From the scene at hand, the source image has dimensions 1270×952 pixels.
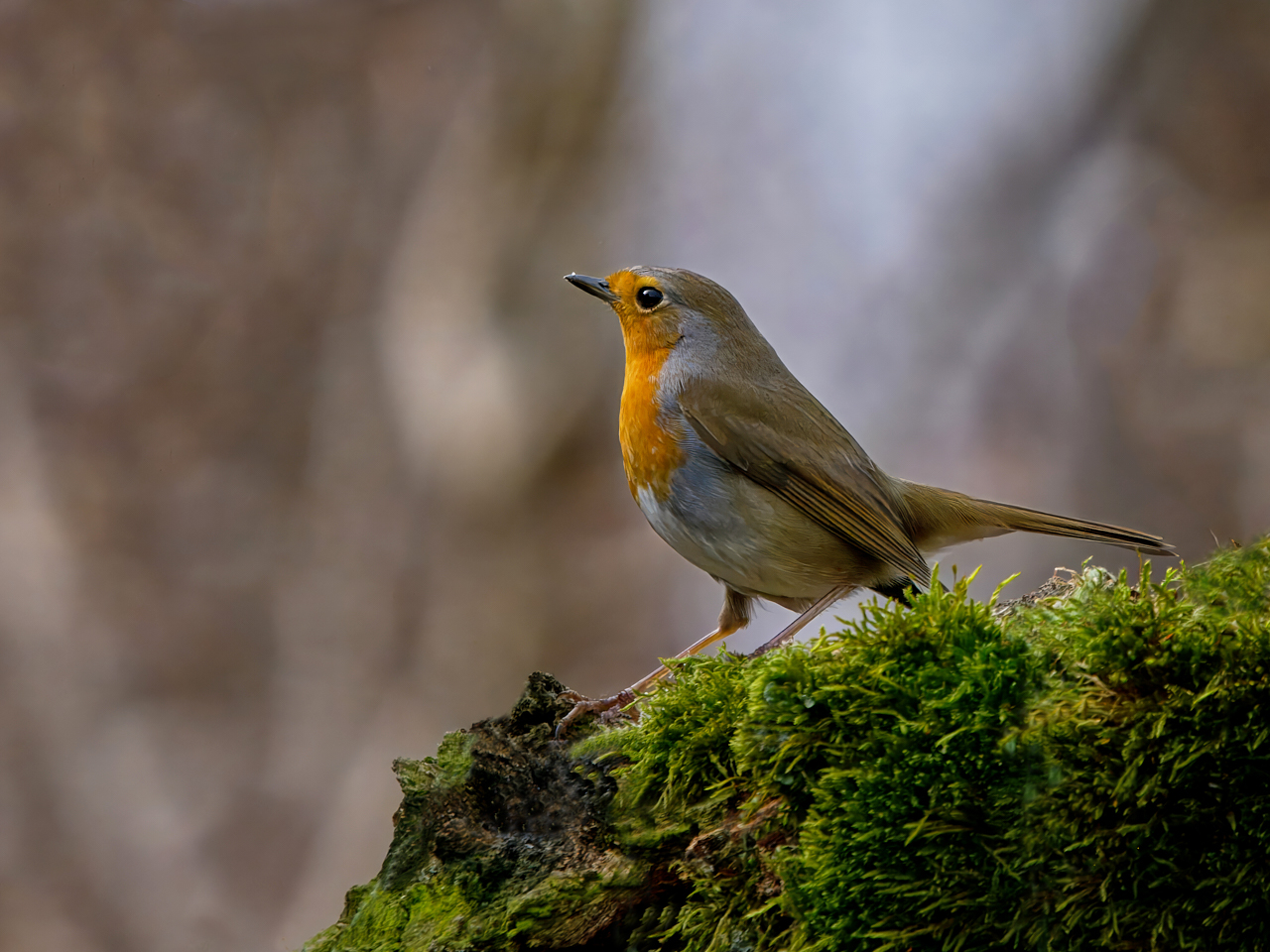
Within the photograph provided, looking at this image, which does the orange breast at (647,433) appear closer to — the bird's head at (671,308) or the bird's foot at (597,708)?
the bird's head at (671,308)

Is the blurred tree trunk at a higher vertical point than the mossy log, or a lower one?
higher

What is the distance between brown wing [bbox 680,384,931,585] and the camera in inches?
103

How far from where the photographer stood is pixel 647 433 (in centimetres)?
269

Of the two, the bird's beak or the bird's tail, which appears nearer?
the bird's tail

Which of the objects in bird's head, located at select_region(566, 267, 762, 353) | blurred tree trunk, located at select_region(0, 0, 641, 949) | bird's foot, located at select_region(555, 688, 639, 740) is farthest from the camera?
blurred tree trunk, located at select_region(0, 0, 641, 949)

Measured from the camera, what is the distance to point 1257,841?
3.56ft

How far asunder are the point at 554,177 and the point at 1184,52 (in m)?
3.26

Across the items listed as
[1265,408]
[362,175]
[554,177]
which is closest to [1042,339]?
[1265,408]

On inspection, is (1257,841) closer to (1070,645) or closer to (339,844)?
(1070,645)

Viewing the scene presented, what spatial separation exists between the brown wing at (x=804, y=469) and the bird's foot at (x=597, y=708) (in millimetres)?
785

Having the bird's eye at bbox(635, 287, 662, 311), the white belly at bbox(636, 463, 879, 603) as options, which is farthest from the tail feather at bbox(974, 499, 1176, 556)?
the bird's eye at bbox(635, 287, 662, 311)

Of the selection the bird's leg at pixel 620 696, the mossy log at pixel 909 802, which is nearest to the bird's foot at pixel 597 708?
the bird's leg at pixel 620 696

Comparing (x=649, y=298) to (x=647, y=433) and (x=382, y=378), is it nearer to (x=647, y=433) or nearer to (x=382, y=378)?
(x=647, y=433)

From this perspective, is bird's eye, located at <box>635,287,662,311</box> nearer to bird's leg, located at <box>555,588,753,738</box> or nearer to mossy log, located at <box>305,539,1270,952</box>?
bird's leg, located at <box>555,588,753,738</box>
